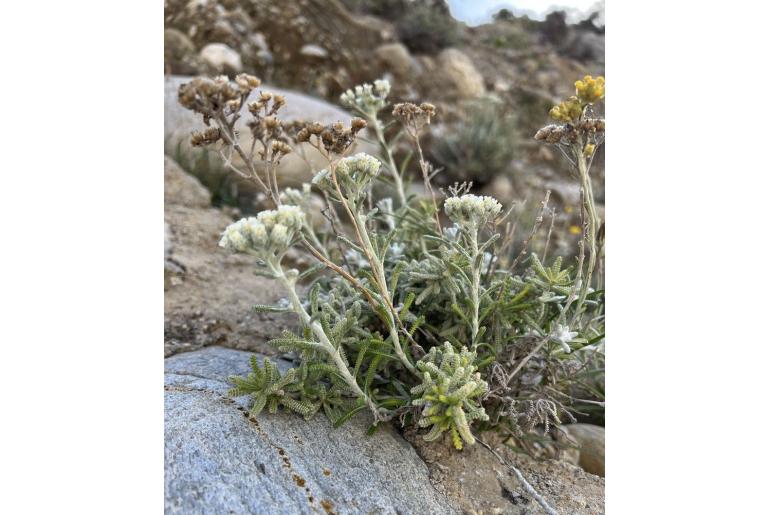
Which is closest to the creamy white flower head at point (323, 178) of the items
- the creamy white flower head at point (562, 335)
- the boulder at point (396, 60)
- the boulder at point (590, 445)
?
the creamy white flower head at point (562, 335)

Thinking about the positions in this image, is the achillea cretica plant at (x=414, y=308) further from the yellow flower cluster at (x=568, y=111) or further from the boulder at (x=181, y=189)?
the boulder at (x=181, y=189)

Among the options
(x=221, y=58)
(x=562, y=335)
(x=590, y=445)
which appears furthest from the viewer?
(x=221, y=58)

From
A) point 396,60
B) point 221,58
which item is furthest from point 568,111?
point 396,60

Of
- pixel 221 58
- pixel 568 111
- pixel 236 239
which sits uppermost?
pixel 568 111

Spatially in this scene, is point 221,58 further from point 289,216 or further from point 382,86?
point 289,216

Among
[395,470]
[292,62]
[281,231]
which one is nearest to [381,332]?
[395,470]

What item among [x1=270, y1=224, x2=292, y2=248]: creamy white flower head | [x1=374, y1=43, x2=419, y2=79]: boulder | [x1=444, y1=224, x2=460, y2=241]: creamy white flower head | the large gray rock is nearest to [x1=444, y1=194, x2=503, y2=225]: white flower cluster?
[x1=444, y1=224, x2=460, y2=241]: creamy white flower head

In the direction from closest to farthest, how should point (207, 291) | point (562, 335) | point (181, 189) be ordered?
point (562, 335) < point (207, 291) < point (181, 189)
